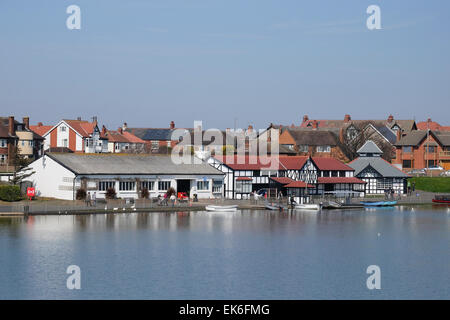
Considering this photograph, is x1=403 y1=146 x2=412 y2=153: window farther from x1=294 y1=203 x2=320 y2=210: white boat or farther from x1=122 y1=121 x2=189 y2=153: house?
x1=122 y1=121 x2=189 y2=153: house

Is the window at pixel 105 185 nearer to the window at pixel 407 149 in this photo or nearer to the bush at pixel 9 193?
the bush at pixel 9 193

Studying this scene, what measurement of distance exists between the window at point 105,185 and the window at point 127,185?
0.95 meters

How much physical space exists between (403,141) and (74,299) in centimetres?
9917

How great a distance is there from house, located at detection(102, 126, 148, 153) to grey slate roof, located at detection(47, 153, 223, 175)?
62262 millimetres

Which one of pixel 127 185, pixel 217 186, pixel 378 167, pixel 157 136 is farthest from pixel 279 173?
pixel 157 136

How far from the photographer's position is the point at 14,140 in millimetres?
110312

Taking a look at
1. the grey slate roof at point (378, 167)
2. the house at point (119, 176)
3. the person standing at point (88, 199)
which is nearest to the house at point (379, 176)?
the grey slate roof at point (378, 167)

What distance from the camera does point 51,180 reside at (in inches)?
3076

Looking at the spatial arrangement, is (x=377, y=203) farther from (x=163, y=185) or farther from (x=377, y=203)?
(x=163, y=185)

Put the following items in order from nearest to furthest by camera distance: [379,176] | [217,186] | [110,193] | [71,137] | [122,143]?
[110,193]
[217,186]
[379,176]
[71,137]
[122,143]

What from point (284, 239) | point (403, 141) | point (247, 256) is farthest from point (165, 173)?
point (403, 141)

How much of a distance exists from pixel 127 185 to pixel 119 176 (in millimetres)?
1459

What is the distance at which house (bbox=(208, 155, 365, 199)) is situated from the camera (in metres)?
90.9
